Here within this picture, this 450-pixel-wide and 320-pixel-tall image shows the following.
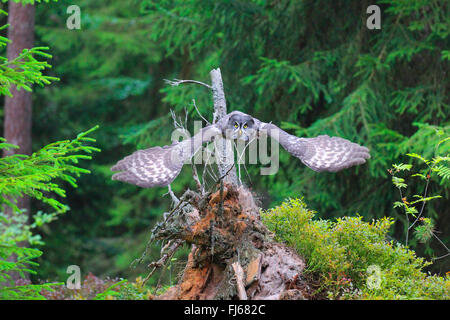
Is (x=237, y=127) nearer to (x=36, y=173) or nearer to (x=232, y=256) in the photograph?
(x=232, y=256)

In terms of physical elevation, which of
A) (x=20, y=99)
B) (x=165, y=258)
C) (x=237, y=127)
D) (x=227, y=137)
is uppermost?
(x=237, y=127)

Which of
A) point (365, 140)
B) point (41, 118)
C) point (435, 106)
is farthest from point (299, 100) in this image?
point (41, 118)

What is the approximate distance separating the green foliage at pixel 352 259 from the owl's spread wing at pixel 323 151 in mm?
623

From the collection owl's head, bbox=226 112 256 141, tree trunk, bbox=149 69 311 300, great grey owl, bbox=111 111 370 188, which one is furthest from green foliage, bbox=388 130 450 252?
owl's head, bbox=226 112 256 141

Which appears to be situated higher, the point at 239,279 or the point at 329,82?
the point at 329,82

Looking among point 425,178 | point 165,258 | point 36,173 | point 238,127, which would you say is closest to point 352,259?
point 425,178

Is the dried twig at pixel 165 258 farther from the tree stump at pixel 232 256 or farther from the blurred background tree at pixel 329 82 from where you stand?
the blurred background tree at pixel 329 82

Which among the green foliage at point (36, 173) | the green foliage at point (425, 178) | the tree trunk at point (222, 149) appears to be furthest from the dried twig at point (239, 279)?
the green foliage at point (425, 178)

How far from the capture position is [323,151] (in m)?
6.00

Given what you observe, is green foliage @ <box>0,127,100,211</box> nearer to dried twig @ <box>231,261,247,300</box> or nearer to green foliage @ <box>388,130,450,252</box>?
dried twig @ <box>231,261,247,300</box>

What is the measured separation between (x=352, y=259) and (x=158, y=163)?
2316mm

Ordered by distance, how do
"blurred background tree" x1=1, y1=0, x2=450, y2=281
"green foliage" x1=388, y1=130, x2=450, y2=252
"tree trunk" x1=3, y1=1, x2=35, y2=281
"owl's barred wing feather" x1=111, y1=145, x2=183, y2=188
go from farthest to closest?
"tree trunk" x1=3, y1=1, x2=35, y2=281
"blurred background tree" x1=1, y1=0, x2=450, y2=281
"green foliage" x1=388, y1=130, x2=450, y2=252
"owl's barred wing feather" x1=111, y1=145, x2=183, y2=188

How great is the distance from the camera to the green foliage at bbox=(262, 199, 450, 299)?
5.49 meters

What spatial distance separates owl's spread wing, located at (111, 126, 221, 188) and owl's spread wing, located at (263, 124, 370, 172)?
803mm
